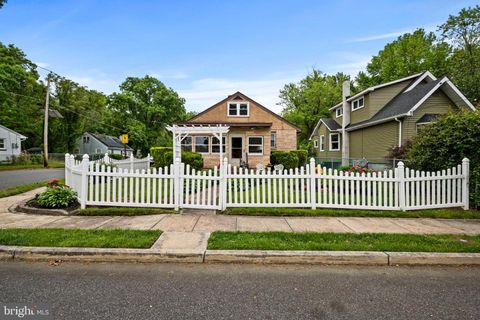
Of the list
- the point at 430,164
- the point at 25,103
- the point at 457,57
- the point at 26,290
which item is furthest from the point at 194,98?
the point at 26,290

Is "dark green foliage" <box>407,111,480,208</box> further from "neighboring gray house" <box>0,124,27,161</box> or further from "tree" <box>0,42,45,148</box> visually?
"neighboring gray house" <box>0,124,27,161</box>

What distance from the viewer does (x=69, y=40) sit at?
1302 cm

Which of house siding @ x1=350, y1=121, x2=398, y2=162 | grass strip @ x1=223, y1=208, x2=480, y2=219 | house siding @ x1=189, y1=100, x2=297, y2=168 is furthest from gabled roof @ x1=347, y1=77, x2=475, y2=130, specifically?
grass strip @ x1=223, y1=208, x2=480, y2=219

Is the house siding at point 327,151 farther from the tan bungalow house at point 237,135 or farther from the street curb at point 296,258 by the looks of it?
the street curb at point 296,258

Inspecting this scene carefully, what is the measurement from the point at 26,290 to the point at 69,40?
14.6 metres

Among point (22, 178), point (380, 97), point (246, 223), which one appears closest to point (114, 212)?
point (246, 223)

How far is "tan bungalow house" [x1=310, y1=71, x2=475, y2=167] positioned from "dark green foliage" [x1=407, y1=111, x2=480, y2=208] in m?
2.40

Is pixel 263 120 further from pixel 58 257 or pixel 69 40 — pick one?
pixel 58 257

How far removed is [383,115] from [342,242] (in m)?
15.2

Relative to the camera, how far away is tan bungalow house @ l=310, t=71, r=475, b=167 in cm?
1415

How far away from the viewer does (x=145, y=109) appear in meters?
36.6

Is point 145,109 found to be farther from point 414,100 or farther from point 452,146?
point 452,146

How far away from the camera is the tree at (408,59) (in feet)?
88.6

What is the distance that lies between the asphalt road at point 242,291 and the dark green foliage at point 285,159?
15.4 metres
